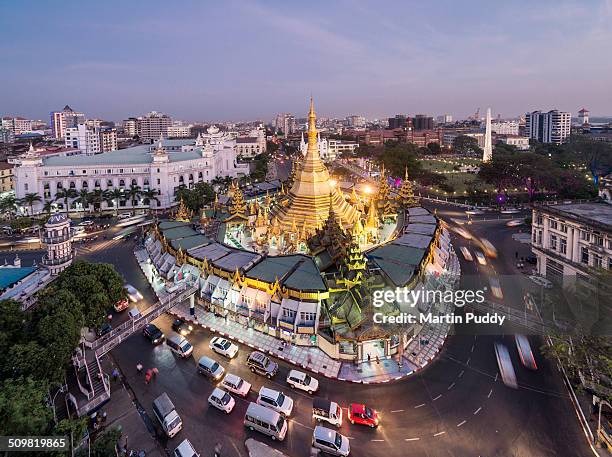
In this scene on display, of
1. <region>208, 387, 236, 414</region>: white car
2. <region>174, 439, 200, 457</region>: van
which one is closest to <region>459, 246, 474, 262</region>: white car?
<region>208, 387, 236, 414</region>: white car

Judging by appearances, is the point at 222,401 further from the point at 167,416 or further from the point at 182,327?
the point at 182,327

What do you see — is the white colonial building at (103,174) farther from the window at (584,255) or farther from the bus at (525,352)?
the window at (584,255)

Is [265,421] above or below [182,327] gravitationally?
below

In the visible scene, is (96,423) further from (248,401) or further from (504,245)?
(504,245)

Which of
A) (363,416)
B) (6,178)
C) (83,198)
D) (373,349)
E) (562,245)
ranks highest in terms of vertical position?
(6,178)

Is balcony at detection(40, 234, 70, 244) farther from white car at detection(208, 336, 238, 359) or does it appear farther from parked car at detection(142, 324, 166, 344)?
white car at detection(208, 336, 238, 359)

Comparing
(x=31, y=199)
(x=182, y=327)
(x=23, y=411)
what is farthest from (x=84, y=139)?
(x=23, y=411)

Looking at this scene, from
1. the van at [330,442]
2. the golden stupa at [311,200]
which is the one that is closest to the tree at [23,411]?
the van at [330,442]
